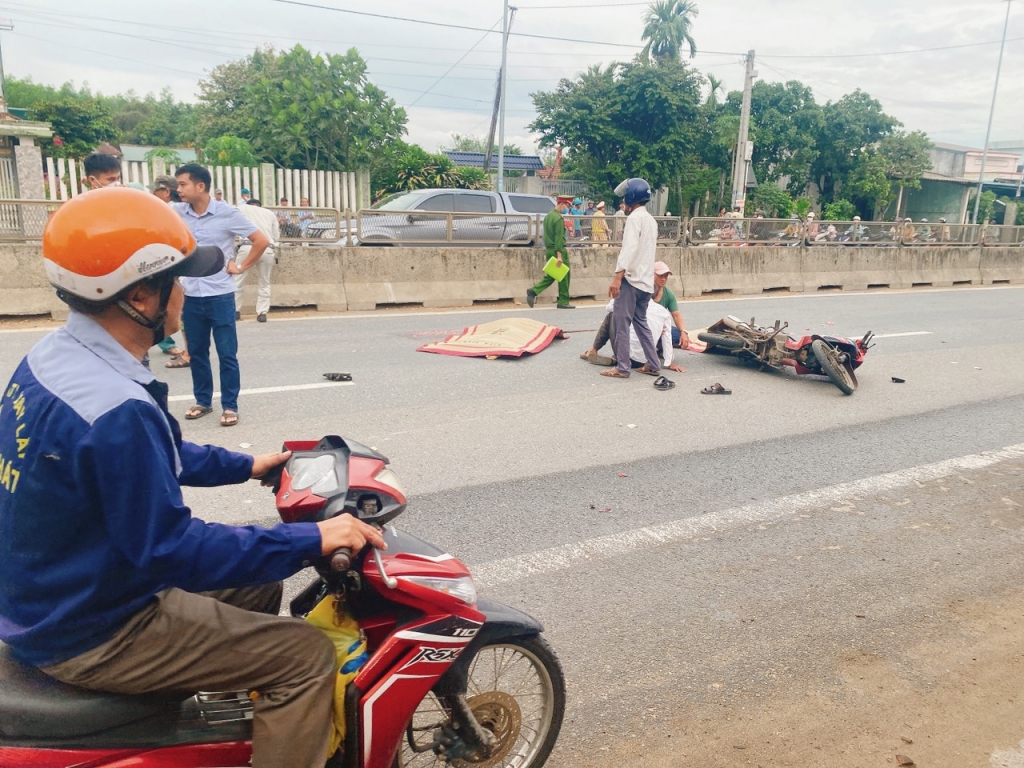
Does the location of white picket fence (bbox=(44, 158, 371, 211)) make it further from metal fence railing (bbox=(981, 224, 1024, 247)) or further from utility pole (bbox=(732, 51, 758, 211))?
metal fence railing (bbox=(981, 224, 1024, 247))

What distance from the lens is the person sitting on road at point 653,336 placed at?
8.68m

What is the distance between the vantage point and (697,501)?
4.96m

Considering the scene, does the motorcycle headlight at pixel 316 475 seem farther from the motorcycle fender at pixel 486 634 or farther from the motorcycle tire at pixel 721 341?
the motorcycle tire at pixel 721 341

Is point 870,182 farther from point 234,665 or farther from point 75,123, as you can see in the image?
point 234,665

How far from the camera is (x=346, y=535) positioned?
196 centimetres

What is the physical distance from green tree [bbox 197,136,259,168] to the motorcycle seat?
22448mm

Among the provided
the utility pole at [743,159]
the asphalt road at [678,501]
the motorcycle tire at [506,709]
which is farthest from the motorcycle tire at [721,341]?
the utility pole at [743,159]

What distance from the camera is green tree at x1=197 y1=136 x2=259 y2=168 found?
2250cm

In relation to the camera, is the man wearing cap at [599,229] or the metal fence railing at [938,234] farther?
the metal fence railing at [938,234]

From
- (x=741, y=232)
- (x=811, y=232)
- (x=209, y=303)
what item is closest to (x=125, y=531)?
(x=209, y=303)

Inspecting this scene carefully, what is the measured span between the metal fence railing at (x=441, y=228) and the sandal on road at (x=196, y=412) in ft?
22.3

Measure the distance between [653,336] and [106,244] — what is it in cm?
727

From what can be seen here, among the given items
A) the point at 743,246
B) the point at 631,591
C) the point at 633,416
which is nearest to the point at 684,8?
the point at 743,246

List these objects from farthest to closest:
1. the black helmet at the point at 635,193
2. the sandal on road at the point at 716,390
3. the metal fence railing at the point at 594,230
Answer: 1. the metal fence railing at the point at 594,230
2. the black helmet at the point at 635,193
3. the sandal on road at the point at 716,390
